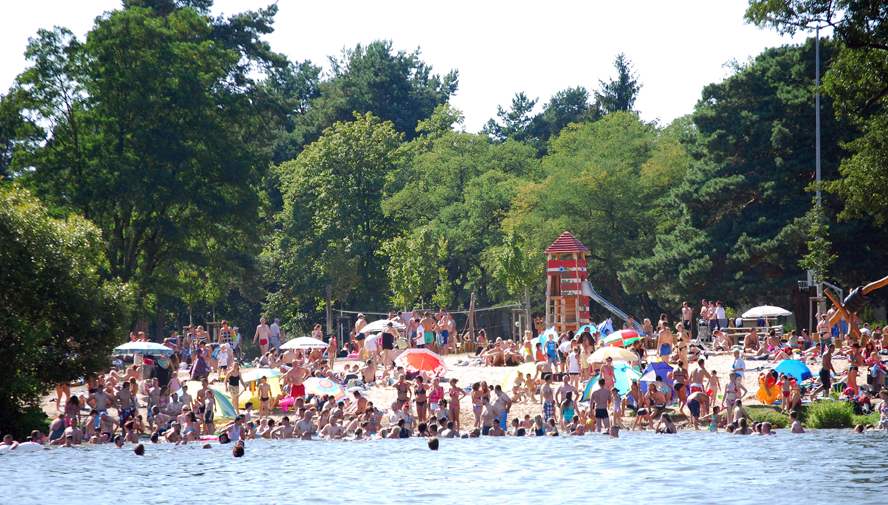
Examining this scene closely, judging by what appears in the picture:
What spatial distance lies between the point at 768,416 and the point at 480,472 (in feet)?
27.7

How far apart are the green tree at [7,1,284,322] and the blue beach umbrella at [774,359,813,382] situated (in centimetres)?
2463

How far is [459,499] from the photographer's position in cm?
2425

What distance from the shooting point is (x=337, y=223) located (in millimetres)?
61438

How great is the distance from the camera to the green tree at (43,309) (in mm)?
29922

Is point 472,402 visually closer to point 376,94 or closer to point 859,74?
point 859,74

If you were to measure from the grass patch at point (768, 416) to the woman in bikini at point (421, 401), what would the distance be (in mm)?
7923

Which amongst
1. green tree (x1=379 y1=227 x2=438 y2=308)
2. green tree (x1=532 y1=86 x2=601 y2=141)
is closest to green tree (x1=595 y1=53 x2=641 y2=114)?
green tree (x1=532 y1=86 x2=601 y2=141)

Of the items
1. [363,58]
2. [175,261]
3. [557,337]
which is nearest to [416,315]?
[557,337]

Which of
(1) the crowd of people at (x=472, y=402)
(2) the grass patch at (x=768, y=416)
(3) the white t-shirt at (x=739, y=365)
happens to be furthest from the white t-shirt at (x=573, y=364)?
(2) the grass patch at (x=768, y=416)

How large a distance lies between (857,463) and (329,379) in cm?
1419

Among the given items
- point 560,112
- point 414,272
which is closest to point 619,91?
point 560,112

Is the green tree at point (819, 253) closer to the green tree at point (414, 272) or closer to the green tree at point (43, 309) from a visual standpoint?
the green tree at point (414, 272)

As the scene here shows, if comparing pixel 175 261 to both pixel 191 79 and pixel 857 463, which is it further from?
pixel 857 463

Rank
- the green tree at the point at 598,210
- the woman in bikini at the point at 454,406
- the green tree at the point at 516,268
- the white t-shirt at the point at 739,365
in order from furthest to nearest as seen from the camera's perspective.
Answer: the green tree at the point at 598,210 → the green tree at the point at 516,268 → the white t-shirt at the point at 739,365 → the woman in bikini at the point at 454,406
